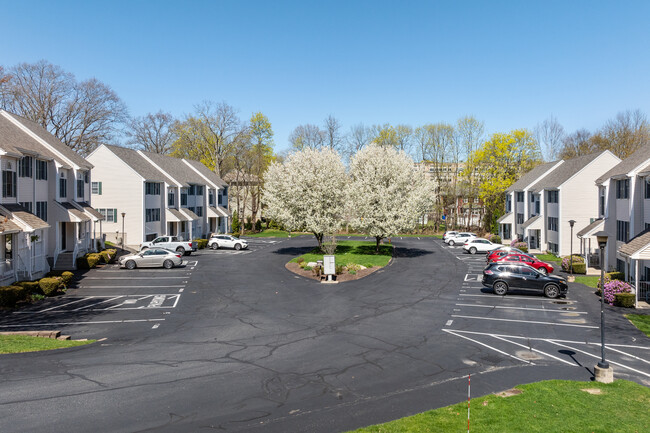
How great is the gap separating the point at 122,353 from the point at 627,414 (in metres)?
14.3

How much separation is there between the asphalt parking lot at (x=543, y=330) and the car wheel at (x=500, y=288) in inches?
17.9

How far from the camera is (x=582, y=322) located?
20750mm

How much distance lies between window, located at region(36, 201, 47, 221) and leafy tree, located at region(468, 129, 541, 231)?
5233 centimetres

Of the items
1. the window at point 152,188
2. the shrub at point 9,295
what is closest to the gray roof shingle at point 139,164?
the window at point 152,188

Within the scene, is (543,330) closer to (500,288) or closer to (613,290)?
(500,288)

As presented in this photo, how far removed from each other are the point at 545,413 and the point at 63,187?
118ft

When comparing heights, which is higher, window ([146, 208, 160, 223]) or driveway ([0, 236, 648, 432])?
window ([146, 208, 160, 223])

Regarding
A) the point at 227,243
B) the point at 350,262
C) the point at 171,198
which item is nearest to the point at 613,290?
the point at 350,262

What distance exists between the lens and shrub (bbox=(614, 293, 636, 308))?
23.6m

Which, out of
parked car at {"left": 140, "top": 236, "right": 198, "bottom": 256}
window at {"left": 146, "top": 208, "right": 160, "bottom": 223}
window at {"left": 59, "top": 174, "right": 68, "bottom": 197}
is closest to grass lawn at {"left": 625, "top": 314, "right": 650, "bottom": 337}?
parked car at {"left": 140, "top": 236, "right": 198, "bottom": 256}

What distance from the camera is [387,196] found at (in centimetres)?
4181

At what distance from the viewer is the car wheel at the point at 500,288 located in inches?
1063

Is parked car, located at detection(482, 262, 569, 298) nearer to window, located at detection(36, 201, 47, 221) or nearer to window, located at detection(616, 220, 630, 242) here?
window, located at detection(616, 220, 630, 242)

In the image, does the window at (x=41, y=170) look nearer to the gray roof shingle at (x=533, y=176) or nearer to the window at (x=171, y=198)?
the window at (x=171, y=198)
